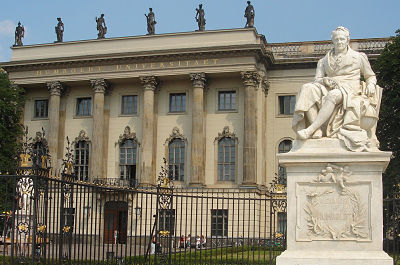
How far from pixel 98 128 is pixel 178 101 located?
6.60 metres

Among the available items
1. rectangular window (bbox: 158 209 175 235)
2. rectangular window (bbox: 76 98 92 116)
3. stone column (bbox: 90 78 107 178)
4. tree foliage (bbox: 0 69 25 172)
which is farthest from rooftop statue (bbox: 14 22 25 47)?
rectangular window (bbox: 158 209 175 235)

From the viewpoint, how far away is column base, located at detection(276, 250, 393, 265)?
29.3ft

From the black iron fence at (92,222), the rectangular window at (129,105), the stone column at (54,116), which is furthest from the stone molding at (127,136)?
the black iron fence at (92,222)

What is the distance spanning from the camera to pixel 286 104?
162 feet

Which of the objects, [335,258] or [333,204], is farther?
[333,204]

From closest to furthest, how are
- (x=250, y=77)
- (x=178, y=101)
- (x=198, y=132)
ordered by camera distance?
1. (x=250, y=77)
2. (x=198, y=132)
3. (x=178, y=101)

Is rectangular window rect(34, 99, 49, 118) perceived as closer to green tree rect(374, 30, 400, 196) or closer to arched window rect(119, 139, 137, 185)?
arched window rect(119, 139, 137, 185)

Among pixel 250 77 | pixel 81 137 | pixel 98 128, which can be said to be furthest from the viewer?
pixel 81 137

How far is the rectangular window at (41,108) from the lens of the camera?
53688 millimetres

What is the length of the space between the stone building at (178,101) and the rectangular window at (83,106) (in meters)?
0.09

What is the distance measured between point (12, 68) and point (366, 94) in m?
46.7

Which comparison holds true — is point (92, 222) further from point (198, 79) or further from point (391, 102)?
point (198, 79)

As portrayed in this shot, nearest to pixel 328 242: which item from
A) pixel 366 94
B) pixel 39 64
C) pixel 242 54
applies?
pixel 366 94

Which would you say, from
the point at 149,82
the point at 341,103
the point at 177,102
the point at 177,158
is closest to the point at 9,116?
the point at 149,82
